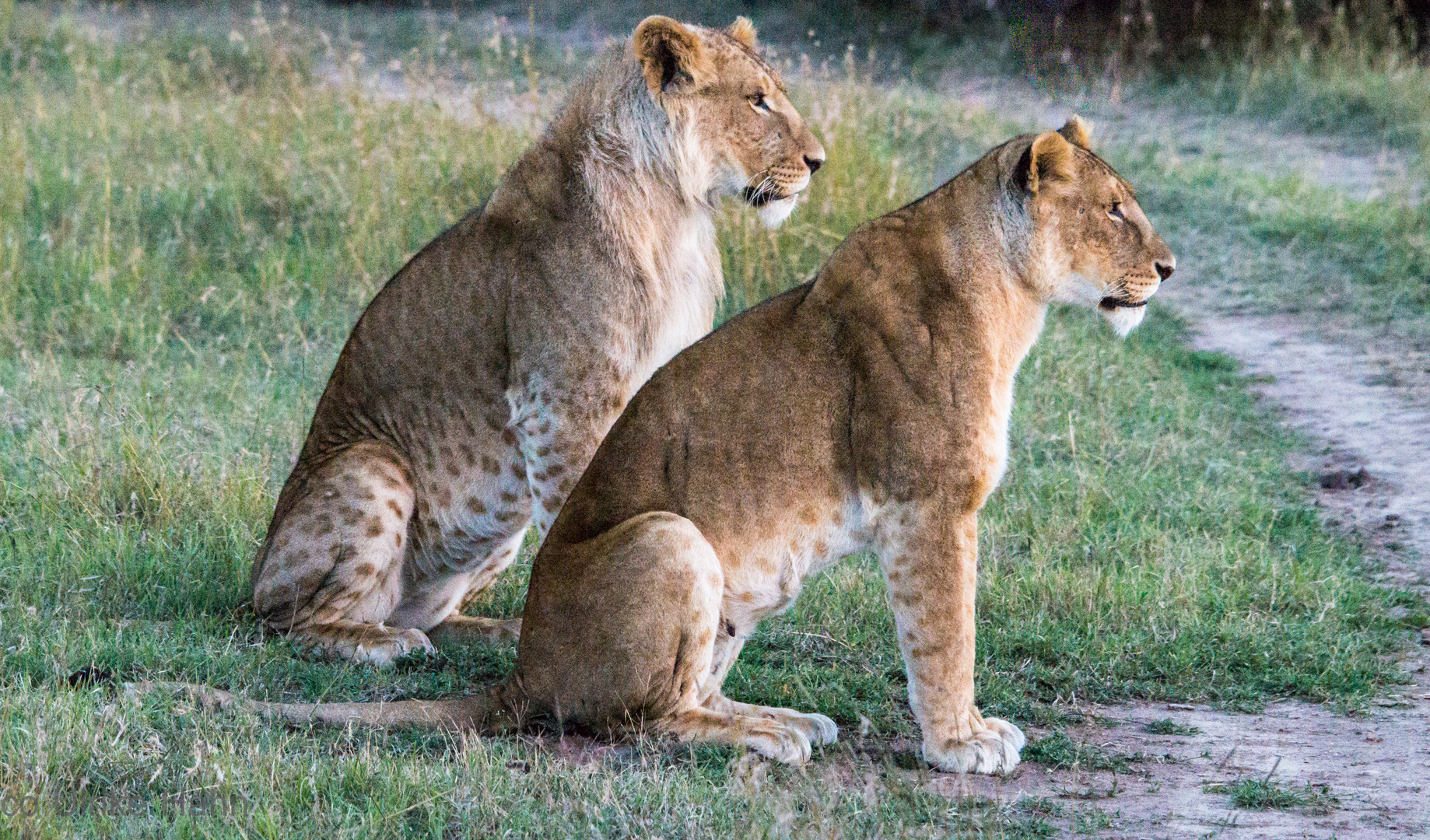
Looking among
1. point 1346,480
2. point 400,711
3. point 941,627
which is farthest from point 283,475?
point 1346,480

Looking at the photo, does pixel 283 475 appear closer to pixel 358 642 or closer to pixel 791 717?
pixel 358 642

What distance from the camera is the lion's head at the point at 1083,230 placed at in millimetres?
3746

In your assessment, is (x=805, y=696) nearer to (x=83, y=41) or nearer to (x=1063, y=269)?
(x=1063, y=269)

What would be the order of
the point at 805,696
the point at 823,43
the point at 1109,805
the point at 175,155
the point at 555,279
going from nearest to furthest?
the point at 1109,805
the point at 805,696
the point at 555,279
the point at 175,155
the point at 823,43

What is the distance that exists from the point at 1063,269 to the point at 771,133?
110 centimetres

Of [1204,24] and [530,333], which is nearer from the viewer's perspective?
[530,333]

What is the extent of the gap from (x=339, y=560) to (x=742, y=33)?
1957 mm

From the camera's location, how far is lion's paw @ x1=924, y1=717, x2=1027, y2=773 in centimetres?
358

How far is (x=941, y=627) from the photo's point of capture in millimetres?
3549

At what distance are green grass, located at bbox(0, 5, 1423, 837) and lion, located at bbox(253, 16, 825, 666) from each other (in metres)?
0.32

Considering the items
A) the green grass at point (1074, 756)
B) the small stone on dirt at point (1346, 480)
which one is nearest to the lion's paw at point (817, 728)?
the green grass at point (1074, 756)

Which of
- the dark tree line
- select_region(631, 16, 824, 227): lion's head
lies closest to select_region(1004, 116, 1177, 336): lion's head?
select_region(631, 16, 824, 227): lion's head

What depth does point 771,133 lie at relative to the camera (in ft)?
14.9

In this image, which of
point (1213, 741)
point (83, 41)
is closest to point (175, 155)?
point (83, 41)
